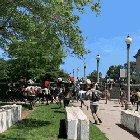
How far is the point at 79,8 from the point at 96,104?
16.0 ft

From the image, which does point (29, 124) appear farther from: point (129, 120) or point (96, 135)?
point (96, 135)

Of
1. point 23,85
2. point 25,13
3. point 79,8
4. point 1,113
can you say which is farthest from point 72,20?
point 23,85

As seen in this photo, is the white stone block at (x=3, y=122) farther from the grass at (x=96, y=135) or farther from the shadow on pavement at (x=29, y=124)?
the grass at (x=96, y=135)

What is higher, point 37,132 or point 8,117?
point 8,117

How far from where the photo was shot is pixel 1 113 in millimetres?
20828

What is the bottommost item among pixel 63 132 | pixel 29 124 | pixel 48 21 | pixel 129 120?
pixel 63 132

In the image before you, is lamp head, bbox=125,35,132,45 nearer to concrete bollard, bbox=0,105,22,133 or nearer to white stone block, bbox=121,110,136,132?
white stone block, bbox=121,110,136,132

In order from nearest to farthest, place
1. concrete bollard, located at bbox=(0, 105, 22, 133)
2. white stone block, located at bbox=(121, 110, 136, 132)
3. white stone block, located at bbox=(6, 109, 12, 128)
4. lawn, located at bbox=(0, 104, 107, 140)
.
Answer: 1. lawn, located at bbox=(0, 104, 107, 140)
2. concrete bollard, located at bbox=(0, 105, 22, 133)
3. white stone block, located at bbox=(121, 110, 136, 132)
4. white stone block, located at bbox=(6, 109, 12, 128)

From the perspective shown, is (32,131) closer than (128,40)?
Yes

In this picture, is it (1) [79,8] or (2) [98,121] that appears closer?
(1) [79,8]

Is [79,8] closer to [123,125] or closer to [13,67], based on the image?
[123,125]

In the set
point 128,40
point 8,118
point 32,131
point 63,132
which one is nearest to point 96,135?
point 63,132

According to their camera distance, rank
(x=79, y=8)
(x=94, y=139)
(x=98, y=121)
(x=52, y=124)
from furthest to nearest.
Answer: (x=98, y=121), (x=52, y=124), (x=79, y=8), (x=94, y=139)

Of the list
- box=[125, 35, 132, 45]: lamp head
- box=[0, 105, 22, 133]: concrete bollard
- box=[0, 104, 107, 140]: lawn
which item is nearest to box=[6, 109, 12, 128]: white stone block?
box=[0, 105, 22, 133]: concrete bollard
